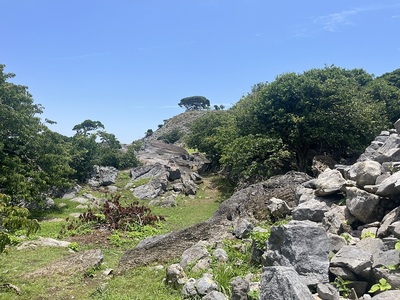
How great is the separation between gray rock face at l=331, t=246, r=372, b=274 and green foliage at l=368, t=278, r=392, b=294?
1.43ft

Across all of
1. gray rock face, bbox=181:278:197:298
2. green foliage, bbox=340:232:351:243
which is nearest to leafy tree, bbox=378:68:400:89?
green foliage, bbox=340:232:351:243

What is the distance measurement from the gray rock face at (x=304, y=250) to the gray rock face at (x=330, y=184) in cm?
377

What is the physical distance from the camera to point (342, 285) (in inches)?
233

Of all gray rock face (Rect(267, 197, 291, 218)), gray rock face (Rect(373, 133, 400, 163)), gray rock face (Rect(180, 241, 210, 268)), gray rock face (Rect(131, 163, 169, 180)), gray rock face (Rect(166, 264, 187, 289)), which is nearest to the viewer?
gray rock face (Rect(166, 264, 187, 289))

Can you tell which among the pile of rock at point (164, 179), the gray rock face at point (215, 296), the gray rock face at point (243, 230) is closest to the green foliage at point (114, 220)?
the gray rock face at point (243, 230)

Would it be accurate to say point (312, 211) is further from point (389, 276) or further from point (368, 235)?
point (389, 276)

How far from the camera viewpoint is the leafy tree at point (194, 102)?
127812 mm

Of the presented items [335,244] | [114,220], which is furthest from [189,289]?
[114,220]

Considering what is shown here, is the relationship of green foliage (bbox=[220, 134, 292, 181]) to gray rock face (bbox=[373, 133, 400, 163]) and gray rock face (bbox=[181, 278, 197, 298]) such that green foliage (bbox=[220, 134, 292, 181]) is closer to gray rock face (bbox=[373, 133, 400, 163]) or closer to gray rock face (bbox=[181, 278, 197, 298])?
gray rock face (bbox=[373, 133, 400, 163])

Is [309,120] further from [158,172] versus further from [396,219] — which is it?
[396,219]

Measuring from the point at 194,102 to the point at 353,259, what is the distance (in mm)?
123836

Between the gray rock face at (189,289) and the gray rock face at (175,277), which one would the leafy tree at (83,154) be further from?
the gray rock face at (189,289)

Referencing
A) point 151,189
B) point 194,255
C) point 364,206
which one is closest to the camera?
point 364,206

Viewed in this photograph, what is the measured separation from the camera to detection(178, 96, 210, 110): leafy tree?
12781 cm
